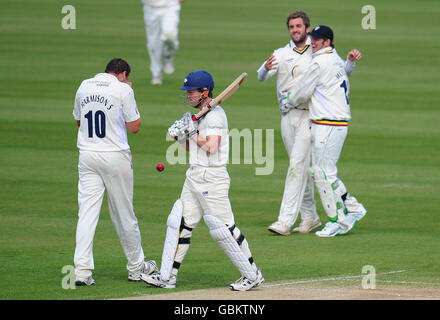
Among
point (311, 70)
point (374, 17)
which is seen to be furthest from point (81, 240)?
point (374, 17)

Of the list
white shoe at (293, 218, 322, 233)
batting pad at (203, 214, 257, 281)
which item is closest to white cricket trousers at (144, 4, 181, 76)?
white shoe at (293, 218, 322, 233)

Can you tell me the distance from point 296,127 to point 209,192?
123 inches

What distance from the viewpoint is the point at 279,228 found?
37.5 feet

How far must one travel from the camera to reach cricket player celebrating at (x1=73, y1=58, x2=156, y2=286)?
29.9 ft

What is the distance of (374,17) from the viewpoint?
29.5 metres

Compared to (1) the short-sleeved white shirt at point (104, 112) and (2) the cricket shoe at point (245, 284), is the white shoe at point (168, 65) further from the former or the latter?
(2) the cricket shoe at point (245, 284)

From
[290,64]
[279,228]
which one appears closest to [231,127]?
[290,64]

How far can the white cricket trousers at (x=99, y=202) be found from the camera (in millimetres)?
9070

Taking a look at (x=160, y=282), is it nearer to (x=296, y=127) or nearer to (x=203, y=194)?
(x=203, y=194)

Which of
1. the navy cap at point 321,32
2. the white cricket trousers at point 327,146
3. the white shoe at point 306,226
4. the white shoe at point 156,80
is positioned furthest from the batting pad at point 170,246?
the white shoe at point 156,80

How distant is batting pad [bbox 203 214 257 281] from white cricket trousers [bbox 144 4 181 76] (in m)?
12.3

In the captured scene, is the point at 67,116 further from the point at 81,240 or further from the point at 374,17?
the point at 374,17

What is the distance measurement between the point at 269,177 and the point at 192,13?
675 inches

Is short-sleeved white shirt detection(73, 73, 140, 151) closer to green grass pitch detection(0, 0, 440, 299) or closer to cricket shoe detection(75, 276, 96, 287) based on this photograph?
cricket shoe detection(75, 276, 96, 287)
